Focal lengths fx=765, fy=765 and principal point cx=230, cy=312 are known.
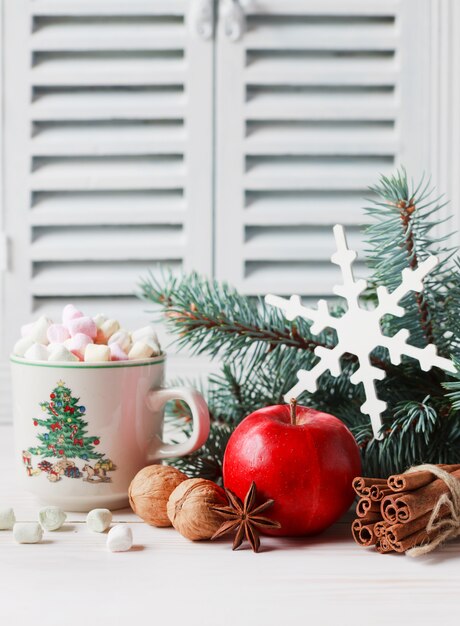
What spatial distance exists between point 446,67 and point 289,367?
26.5 inches

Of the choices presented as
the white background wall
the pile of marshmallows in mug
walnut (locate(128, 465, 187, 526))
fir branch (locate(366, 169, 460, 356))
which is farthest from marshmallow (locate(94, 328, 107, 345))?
the white background wall

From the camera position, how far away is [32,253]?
4.08 feet

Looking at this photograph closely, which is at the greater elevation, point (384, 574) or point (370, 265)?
point (370, 265)

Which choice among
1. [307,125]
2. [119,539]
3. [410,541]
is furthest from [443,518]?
[307,125]

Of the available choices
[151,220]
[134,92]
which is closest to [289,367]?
[151,220]

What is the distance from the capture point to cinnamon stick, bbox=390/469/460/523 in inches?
21.9

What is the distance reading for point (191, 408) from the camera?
0.68 m

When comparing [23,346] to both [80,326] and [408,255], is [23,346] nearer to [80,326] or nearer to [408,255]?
[80,326]

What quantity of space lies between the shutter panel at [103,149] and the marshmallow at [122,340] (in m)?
0.55

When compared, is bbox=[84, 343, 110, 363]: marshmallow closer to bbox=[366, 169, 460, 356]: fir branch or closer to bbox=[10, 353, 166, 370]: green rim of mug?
bbox=[10, 353, 166, 370]: green rim of mug

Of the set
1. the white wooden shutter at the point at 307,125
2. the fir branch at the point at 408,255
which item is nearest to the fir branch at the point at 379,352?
the fir branch at the point at 408,255

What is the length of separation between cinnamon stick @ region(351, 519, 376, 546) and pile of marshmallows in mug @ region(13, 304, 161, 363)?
0.76ft

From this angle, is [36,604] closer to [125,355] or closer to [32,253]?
[125,355]

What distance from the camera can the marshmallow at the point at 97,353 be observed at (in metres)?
0.65
